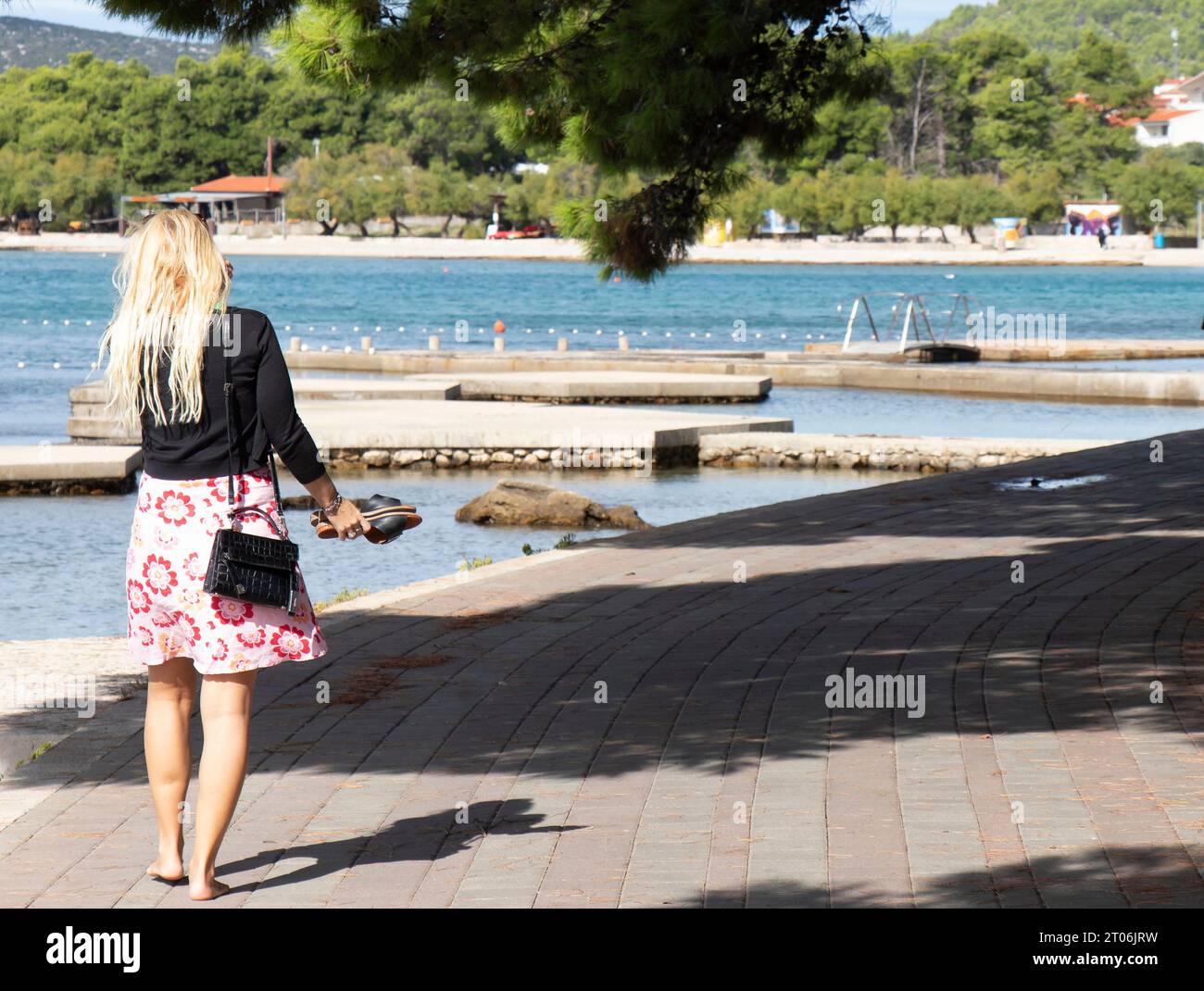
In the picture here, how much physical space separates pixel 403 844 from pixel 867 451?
18.2 metres

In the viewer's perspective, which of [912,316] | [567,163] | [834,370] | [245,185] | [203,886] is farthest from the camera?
[245,185]

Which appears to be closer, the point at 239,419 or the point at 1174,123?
the point at 239,419

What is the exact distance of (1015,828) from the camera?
524cm

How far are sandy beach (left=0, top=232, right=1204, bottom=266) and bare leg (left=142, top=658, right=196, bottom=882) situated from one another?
12223 centimetres

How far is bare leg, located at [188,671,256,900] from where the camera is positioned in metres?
A: 4.65

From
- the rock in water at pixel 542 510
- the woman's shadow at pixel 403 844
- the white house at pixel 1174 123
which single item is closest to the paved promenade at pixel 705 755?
the woman's shadow at pixel 403 844

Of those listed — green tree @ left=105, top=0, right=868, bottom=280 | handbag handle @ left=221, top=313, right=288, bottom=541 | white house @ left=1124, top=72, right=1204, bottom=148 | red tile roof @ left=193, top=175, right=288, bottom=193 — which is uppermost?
white house @ left=1124, top=72, right=1204, bottom=148

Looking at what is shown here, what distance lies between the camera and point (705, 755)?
6.14m

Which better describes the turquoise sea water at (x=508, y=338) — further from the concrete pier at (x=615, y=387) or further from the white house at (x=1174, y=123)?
the white house at (x=1174, y=123)

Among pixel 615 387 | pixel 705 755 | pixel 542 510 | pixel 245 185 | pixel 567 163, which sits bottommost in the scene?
pixel 542 510

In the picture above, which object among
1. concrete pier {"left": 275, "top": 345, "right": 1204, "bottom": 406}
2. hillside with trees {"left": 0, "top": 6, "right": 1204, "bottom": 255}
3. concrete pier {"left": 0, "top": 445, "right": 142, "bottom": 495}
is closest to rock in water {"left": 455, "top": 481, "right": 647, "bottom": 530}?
Answer: concrete pier {"left": 0, "top": 445, "right": 142, "bottom": 495}

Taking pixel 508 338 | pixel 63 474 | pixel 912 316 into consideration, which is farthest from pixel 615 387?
pixel 508 338

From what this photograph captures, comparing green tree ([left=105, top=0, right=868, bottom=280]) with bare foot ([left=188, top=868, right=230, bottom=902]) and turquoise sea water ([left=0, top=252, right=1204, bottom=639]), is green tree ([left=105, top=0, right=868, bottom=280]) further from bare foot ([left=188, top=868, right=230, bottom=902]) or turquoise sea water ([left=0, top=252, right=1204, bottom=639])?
bare foot ([left=188, top=868, right=230, bottom=902])

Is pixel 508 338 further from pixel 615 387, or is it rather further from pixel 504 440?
pixel 504 440
